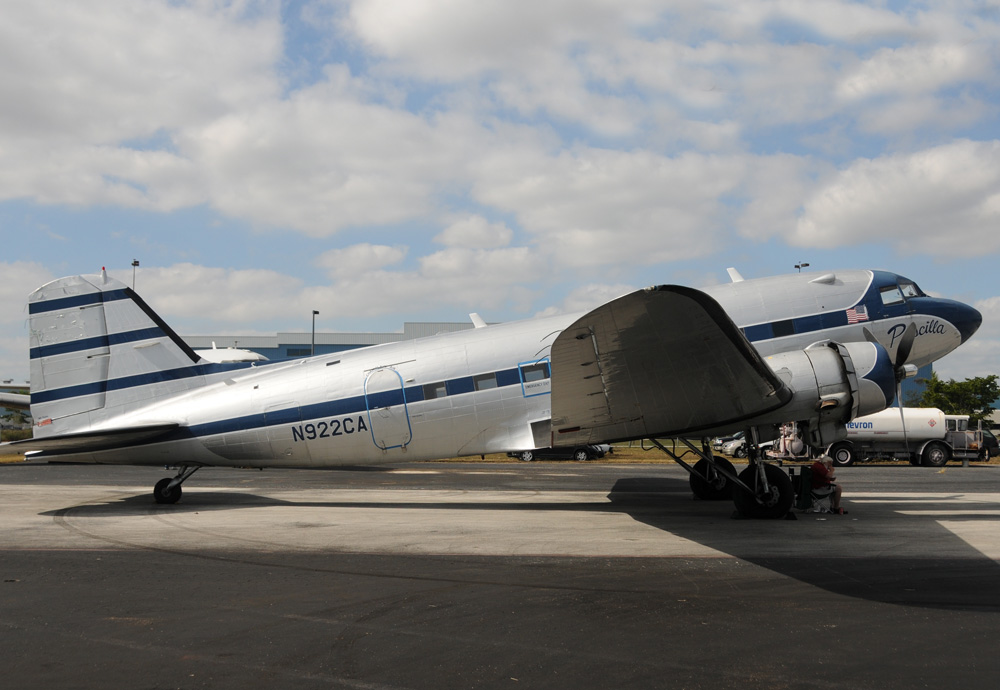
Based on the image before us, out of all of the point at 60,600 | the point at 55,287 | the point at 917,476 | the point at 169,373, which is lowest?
the point at 917,476

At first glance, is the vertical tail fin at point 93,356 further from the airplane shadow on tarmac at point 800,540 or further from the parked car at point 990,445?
the parked car at point 990,445

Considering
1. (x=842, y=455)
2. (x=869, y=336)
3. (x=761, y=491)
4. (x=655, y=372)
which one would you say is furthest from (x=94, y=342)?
(x=842, y=455)

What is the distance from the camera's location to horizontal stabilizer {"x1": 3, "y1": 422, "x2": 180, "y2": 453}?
11422 millimetres

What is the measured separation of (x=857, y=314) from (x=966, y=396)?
50.1 meters

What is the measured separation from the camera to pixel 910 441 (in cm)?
2897

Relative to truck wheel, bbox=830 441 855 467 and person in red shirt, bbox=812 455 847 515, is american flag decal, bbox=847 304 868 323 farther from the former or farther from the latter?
truck wheel, bbox=830 441 855 467

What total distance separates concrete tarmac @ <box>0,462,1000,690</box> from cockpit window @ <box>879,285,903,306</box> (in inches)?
145

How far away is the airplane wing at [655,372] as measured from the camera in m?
8.34

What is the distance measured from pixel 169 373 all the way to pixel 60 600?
295 inches

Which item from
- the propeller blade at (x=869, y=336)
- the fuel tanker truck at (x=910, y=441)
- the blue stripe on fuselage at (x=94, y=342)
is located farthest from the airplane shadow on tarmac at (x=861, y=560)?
the fuel tanker truck at (x=910, y=441)

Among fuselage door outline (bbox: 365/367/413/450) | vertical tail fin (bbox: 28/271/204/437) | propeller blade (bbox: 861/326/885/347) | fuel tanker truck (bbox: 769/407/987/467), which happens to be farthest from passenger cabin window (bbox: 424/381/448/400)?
fuel tanker truck (bbox: 769/407/987/467)

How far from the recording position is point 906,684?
4.29 m

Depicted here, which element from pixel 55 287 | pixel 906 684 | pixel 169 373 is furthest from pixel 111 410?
pixel 906 684

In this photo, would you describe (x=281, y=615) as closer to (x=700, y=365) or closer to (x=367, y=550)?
(x=367, y=550)
